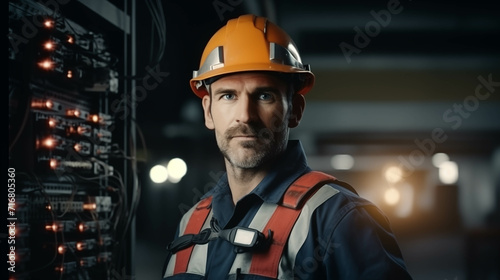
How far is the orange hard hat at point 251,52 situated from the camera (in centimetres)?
230

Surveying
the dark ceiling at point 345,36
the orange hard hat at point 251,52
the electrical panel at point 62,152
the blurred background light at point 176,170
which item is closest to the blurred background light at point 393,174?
the dark ceiling at point 345,36

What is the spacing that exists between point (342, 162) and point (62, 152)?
334 inches

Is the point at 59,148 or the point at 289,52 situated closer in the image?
the point at 289,52

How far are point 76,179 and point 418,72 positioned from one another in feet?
24.9

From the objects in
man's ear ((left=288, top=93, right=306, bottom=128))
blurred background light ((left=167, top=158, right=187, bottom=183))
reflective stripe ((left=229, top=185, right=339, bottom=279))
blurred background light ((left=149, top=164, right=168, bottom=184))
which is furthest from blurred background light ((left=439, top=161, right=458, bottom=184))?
reflective stripe ((left=229, top=185, right=339, bottom=279))

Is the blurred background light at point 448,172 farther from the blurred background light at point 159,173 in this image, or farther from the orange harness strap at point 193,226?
the orange harness strap at point 193,226

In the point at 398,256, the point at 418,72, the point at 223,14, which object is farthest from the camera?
the point at 418,72

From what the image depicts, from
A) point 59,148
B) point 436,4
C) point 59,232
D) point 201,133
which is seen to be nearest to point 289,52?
point 59,148

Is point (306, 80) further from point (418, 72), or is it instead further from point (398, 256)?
point (418, 72)

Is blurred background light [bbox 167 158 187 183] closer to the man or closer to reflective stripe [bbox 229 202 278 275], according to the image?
the man

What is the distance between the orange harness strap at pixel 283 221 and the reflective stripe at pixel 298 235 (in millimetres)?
18

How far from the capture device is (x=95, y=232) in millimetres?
2963

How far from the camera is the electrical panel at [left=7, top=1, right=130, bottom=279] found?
7.59ft

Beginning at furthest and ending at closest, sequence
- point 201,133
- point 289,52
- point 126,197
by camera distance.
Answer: point 201,133, point 126,197, point 289,52
